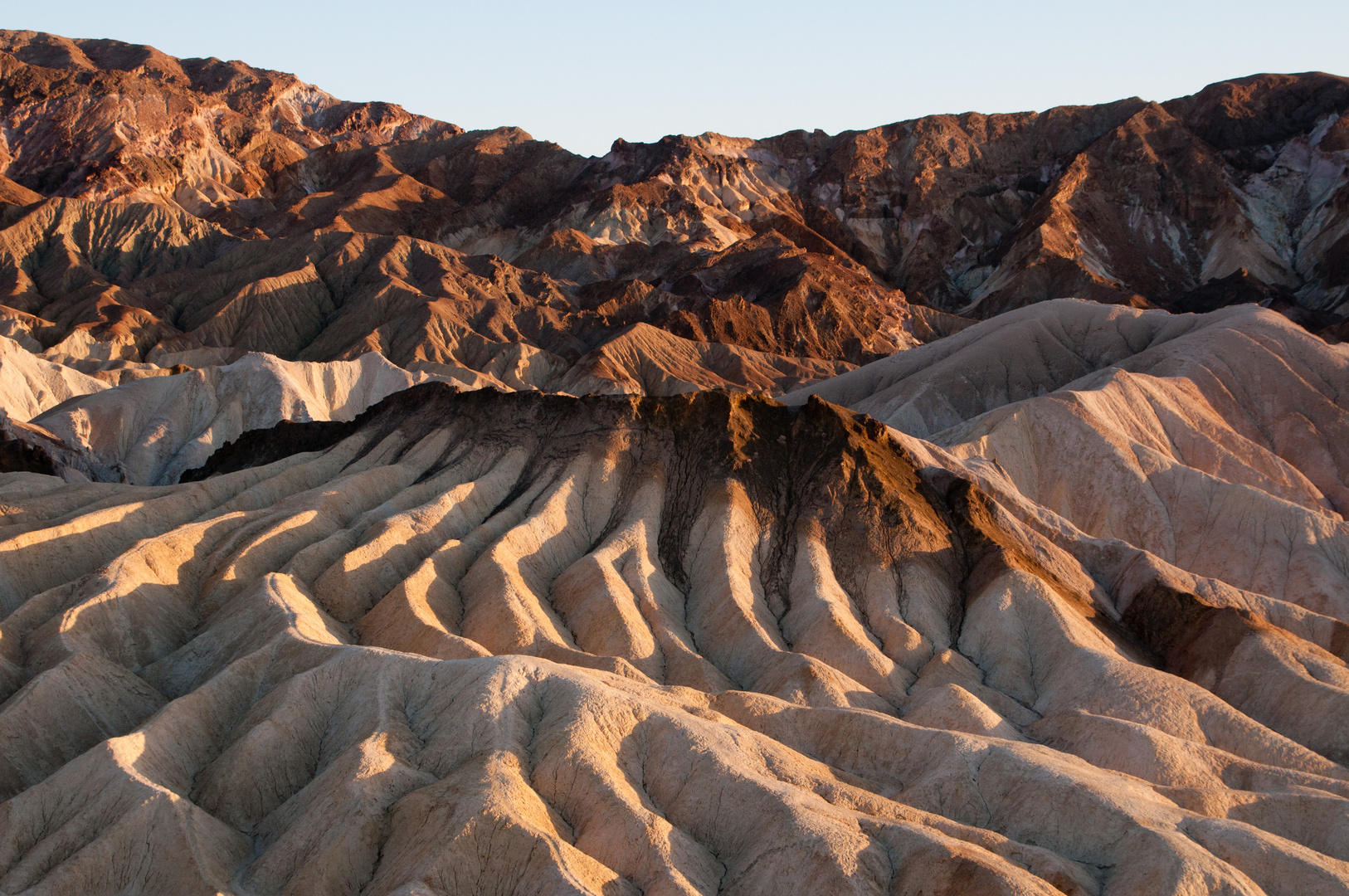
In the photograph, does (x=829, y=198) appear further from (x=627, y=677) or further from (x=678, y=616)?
(x=627, y=677)

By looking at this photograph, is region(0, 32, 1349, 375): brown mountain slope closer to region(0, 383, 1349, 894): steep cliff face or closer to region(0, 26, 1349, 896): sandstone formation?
region(0, 26, 1349, 896): sandstone formation

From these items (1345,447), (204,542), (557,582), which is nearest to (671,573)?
(557,582)

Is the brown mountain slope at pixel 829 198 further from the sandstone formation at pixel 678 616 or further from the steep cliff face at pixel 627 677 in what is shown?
the steep cliff face at pixel 627 677

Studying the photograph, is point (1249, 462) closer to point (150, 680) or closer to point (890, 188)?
point (150, 680)

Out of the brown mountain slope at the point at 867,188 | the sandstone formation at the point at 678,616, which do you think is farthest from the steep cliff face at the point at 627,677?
the brown mountain slope at the point at 867,188

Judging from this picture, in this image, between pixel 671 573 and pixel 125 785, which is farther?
pixel 671 573

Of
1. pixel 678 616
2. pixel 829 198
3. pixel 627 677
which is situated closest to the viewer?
pixel 627 677

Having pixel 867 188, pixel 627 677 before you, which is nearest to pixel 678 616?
pixel 627 677

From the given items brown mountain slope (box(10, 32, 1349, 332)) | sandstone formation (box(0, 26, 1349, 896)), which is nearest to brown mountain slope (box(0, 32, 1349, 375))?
brown mountain slope (box(10, 32, 1349, 332))
